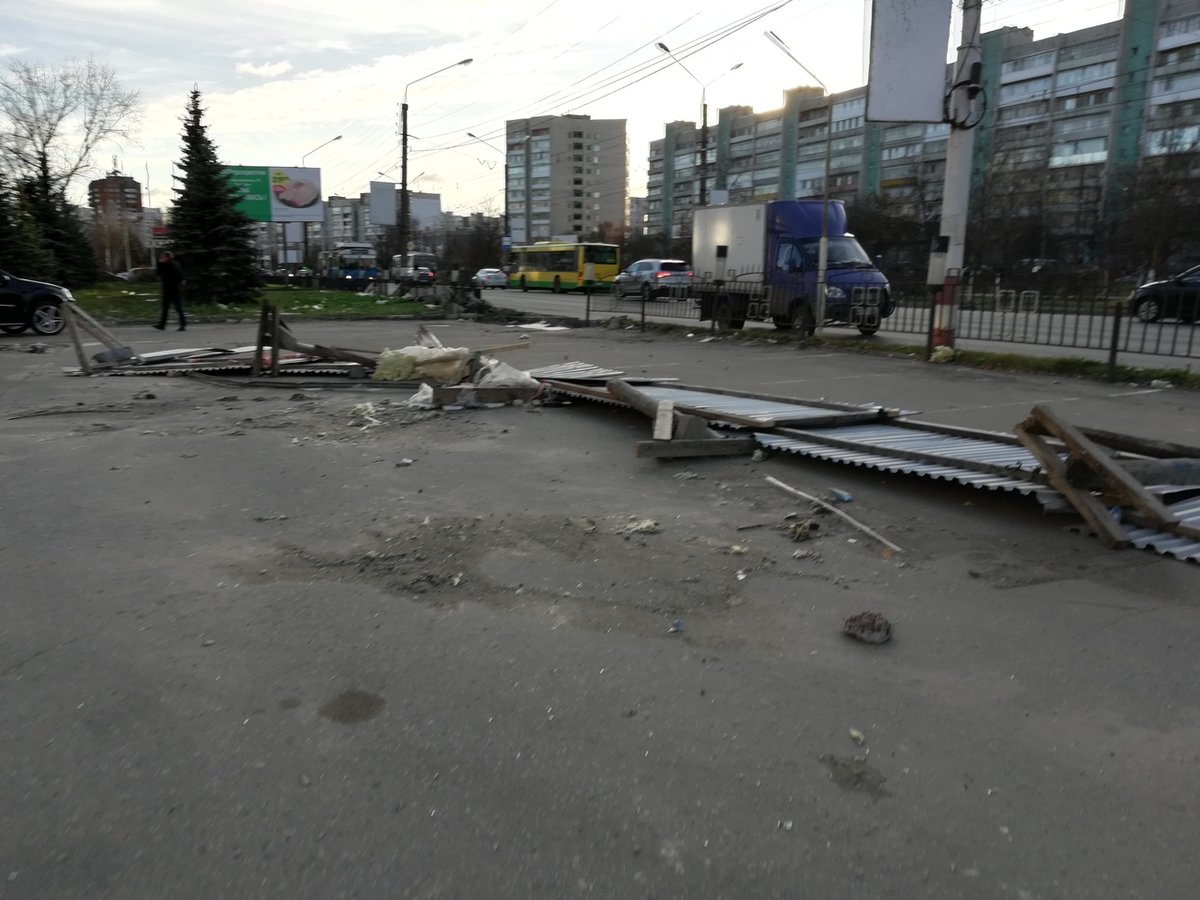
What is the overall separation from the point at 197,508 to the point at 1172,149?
2275 inches

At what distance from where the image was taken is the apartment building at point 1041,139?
181 ft

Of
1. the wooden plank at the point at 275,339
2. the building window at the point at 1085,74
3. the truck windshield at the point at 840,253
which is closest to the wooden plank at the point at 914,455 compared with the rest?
the wooden plank at the point at 275,339

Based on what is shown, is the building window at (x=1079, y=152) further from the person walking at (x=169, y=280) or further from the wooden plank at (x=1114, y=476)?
the wooden plank at (x=1114, y=476)

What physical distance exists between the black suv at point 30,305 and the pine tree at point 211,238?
1203 centimetres

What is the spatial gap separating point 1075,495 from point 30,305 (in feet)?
75.3

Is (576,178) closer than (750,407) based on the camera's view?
No

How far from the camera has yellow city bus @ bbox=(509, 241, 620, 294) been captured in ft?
174

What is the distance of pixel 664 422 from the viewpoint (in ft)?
26.7

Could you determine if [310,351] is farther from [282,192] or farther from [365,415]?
[282,192]

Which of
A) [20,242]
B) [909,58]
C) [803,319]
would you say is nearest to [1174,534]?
[909,58]

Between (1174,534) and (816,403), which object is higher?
(816,403)

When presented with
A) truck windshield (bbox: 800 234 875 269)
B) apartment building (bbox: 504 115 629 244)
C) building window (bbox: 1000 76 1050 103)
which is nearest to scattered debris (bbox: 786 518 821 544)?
truck windshield (bbox: 800 234 875 269)

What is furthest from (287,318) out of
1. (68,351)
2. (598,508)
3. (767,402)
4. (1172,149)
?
(1172,149)

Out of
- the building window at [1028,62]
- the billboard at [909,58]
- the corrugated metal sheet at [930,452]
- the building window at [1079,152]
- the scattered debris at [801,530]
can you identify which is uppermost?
the building window at [1028,62]
